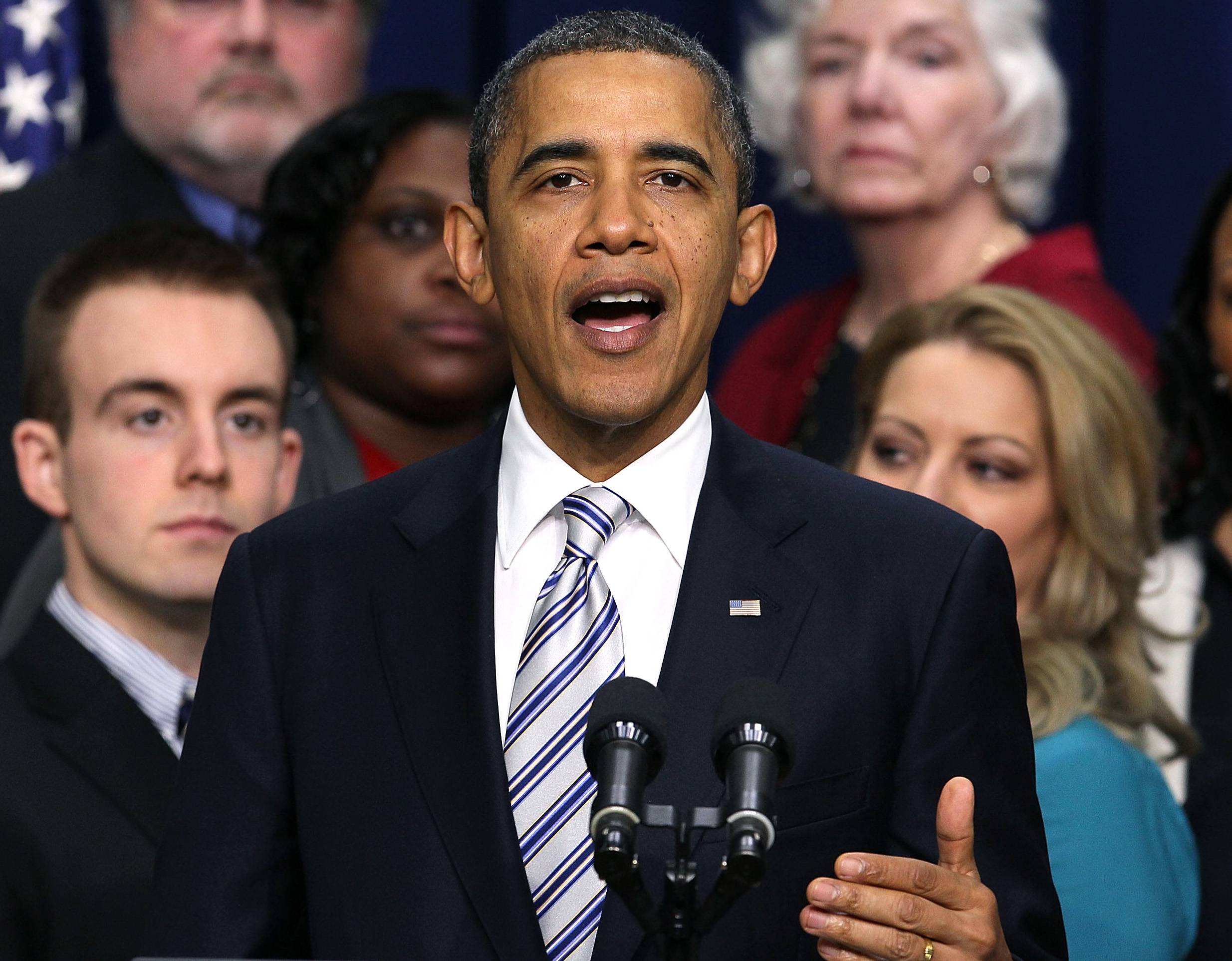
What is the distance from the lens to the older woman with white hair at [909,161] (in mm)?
3877

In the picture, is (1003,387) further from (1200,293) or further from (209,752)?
(209,752)

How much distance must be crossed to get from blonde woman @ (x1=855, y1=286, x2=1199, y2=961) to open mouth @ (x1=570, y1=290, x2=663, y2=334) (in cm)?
109

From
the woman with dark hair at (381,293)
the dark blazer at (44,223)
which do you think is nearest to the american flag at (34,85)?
the dark blazer at (44,223)

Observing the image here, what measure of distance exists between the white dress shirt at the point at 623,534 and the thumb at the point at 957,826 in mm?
341

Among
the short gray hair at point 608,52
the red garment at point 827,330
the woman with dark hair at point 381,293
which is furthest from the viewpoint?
the red garment at point 827,330

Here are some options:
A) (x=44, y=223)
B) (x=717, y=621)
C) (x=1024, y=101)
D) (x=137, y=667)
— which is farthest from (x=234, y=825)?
(x=1024, y=101)

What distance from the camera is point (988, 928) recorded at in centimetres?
164

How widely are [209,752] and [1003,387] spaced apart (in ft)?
5.47

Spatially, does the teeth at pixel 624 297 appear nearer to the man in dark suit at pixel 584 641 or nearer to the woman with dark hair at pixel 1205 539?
the man in dark suit at pixel 584 641

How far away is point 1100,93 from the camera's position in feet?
15.3

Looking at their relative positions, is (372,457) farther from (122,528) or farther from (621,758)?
(621,758)

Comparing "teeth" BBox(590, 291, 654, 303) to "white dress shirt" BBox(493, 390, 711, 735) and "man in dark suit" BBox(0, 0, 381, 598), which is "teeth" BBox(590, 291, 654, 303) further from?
"man in dark suit" BBox(0, 0, 381, 598)

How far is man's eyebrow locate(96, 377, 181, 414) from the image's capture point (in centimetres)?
289

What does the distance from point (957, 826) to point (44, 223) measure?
2.93 metres
